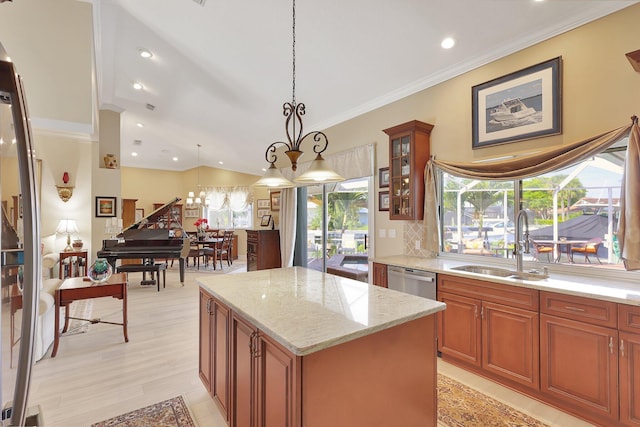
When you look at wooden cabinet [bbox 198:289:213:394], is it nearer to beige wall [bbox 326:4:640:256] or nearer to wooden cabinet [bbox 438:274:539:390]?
wooden cabinet [bbox 438:274:539:390]

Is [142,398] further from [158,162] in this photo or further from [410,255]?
[158,162]

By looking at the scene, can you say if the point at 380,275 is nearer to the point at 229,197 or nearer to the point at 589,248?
the point at 589,248

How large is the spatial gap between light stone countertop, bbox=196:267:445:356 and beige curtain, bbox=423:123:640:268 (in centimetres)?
159

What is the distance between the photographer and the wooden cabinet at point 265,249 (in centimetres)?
664

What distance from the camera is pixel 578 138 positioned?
8.34 ft

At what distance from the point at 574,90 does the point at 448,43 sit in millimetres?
1155

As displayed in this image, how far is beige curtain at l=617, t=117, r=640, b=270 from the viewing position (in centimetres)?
214

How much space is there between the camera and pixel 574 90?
2.57m

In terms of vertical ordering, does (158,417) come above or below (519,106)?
below

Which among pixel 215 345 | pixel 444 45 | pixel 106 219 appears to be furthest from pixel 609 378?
pixel 106 219

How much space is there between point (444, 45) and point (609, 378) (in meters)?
2.96

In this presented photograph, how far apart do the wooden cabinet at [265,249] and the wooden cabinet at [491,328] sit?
14.4 feet

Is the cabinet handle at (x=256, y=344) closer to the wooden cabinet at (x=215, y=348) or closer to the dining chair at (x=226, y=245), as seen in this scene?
the wooden cabinet at (x=215, y=348)

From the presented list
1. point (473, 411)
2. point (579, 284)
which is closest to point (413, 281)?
point (473, 411)
